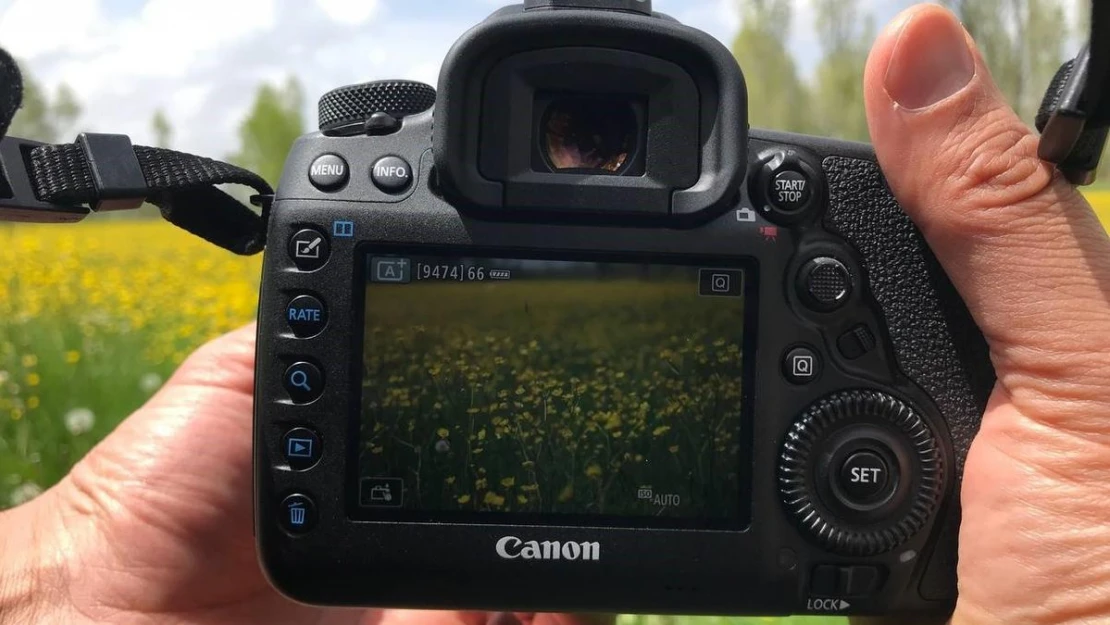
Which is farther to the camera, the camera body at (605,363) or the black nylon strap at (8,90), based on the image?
the camera body at (605,363)

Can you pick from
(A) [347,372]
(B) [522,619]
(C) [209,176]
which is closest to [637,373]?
(A) [347,372]

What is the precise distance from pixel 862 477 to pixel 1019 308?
0.28 m

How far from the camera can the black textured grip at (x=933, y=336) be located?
44.3 inches

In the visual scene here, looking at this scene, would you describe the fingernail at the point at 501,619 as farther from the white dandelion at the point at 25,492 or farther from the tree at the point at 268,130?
the tree at the point at 268,130

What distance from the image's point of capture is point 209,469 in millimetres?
1492

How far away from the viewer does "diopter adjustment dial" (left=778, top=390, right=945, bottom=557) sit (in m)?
1.11

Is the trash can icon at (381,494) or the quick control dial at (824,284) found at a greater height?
the quick control dial at (824,284)

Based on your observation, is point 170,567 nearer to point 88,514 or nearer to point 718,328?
point 88,514

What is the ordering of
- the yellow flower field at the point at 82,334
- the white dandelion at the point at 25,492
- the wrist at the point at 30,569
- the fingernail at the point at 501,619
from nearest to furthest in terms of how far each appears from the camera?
the wrist at the point at 30,569
the fingernail at the point at 501,619
the white dandelion at the point at 25,492
the yellow flower field at the point at 82,334

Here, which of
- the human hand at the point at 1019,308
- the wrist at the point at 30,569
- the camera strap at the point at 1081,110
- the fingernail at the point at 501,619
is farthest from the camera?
the fingernail at the point at 501,619

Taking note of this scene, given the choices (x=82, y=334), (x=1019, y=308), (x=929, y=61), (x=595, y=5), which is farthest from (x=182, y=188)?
(x=82, y=334)

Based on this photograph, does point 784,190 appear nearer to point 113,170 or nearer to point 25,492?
point 113,170

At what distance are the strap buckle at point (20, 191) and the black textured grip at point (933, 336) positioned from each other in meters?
0.98

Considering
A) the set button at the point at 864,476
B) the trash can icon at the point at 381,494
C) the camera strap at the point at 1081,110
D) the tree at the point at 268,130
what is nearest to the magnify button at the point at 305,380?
the trash can icon at the point at 381,494
